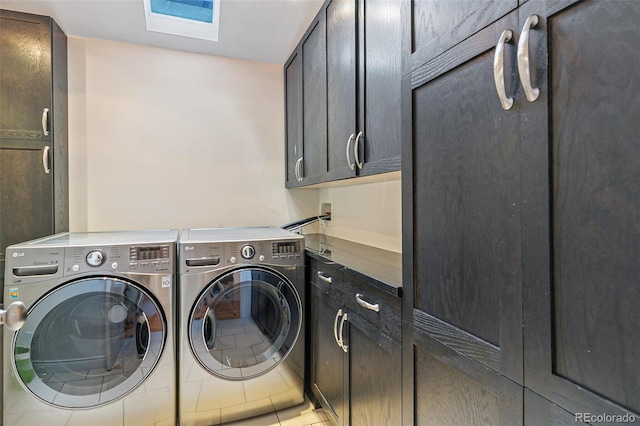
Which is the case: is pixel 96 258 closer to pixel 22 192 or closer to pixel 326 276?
pixel 22 192

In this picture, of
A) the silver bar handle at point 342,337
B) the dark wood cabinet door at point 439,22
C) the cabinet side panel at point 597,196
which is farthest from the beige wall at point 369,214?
the cabinet side panel at point 597,196

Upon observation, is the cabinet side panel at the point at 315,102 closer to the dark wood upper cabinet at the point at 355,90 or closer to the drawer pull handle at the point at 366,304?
the dark wood upper cabinet at the point at 355,90

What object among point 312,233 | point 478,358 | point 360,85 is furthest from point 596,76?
point 312,233

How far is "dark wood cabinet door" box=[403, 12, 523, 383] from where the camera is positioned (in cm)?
64

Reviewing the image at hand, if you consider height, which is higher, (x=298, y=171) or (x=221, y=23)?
(x=221, y=23)

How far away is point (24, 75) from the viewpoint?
1.85m

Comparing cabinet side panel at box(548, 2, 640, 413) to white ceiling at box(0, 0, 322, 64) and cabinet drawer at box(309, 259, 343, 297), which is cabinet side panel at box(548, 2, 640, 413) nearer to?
cabinet drawer at box(309, 259, 343, 297)

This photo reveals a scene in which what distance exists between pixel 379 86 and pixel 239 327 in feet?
Answer: 4.55

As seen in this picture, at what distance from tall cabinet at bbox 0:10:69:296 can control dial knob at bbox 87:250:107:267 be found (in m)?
0.69

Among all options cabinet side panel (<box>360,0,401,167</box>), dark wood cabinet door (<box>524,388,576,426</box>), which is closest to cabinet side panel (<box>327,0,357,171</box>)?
cabinet side panel (<box>360,0,401,167</box>)

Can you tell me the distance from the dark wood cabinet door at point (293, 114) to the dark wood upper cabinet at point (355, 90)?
0.68 ft

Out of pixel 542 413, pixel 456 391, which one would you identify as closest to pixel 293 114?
pixel 456 391

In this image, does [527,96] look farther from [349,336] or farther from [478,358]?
[349,336]

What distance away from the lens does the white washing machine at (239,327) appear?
1634 millimetres
